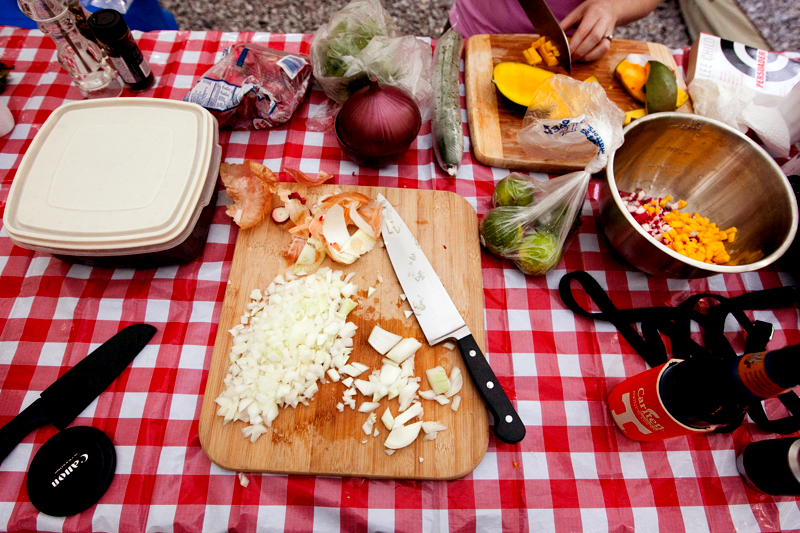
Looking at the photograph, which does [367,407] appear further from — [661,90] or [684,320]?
[661,90]

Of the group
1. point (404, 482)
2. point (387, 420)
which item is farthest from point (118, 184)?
point (404, 482)

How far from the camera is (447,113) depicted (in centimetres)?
116

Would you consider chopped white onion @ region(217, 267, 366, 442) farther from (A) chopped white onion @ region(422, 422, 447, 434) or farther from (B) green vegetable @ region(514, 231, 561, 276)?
(B) green vegetable @ region(514, 231, 561, 276)

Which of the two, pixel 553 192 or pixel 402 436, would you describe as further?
pixel 553 192

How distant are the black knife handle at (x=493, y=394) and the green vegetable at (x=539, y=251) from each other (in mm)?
237

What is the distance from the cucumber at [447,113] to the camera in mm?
1150

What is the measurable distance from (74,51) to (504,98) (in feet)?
4.04

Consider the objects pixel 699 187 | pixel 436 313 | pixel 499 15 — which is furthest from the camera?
pixel 499 15

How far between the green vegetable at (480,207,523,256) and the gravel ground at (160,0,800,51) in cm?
202

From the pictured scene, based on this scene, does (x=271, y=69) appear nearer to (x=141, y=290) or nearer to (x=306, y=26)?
(x=141, y=290)

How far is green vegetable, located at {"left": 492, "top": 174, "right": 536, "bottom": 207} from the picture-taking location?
3.38ft

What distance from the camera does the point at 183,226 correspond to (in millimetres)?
917

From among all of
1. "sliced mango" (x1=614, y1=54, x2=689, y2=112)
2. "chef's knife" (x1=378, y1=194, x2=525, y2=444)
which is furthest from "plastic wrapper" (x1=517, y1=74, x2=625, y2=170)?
"chef's knife" (x1=378, y1=194, x2=525, y2=444)

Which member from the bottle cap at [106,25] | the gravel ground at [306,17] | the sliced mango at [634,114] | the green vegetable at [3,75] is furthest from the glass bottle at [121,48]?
the gravel ground at [306,17]
